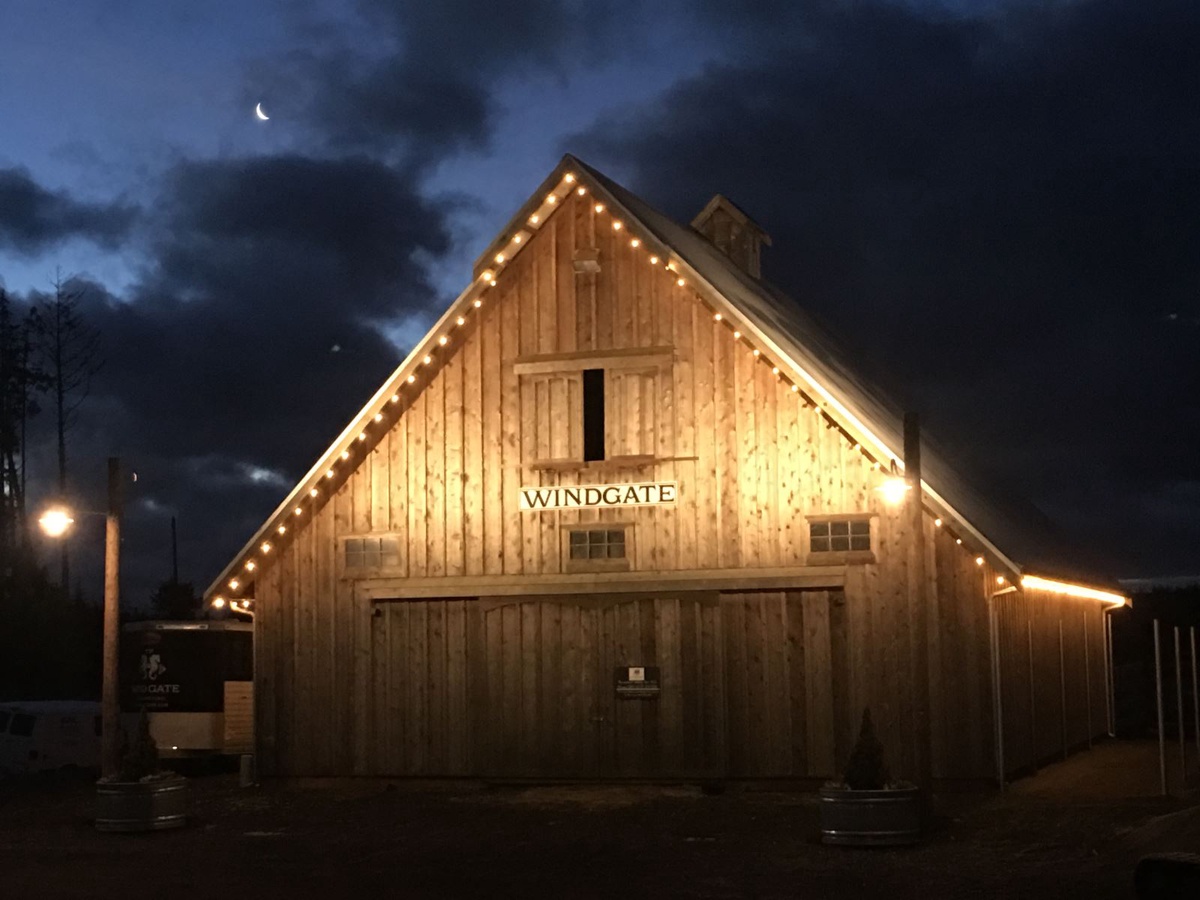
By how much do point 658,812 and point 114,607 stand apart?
26.6 ft

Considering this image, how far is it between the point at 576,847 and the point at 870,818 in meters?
3.43

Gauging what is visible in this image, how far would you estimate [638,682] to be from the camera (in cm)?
2442

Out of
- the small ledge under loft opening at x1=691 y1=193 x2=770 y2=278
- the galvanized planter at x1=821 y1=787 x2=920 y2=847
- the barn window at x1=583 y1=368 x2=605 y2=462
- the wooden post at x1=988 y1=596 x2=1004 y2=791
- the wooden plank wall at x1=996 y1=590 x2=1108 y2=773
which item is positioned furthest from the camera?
the small ledge under loft opening at x1=691 y1=193 x2=770 y2=278

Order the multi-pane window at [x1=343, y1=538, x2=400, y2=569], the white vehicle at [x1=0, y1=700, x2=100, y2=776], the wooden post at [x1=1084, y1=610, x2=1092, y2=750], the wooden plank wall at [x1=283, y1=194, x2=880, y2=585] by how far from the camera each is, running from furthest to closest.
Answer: the white vehicle at [x1=0, y1=700, x2=100, y2=776], the wooden post at [x1=1084, y1=610, x2=1092, y2=750], the multi-pane window at [x1=343, y1=538, x2=400, y2=569], the wooden plank wall at [x1=283, y1=194, x2=880, y2=585]

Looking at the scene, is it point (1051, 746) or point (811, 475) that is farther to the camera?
point (1051, 746)

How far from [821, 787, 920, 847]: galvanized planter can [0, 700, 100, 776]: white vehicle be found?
64.3ft

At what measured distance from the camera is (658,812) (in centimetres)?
2191

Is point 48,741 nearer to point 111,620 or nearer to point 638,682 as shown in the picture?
point 111,620

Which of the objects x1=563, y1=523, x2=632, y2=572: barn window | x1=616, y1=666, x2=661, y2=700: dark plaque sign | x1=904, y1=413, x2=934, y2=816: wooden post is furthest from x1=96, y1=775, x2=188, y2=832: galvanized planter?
x1=904, y1=413, x2=934, y2=816: wooden post

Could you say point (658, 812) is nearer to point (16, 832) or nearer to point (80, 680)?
point (16, 832)

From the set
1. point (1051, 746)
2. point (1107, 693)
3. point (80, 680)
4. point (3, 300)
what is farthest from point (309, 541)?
point (3, 300)

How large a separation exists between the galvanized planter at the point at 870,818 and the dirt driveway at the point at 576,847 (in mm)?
A: 222

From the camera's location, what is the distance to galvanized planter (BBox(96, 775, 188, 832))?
831 inches

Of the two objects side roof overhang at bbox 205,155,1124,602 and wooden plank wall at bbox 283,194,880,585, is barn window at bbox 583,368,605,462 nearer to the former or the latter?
wooden plank wall at bbox 283,194,880,585
